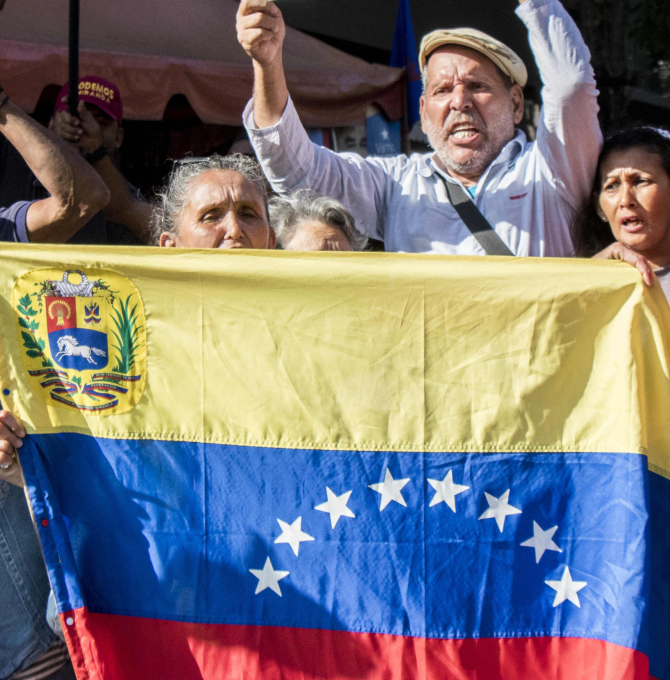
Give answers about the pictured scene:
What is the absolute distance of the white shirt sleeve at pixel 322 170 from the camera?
247 cm

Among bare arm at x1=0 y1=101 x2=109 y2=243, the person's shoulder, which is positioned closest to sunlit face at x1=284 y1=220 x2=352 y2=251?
the person's shoulder

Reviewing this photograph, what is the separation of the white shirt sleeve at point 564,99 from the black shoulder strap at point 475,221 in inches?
11.7

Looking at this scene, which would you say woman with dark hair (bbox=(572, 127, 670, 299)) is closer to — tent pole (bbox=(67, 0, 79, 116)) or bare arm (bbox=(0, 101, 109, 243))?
bare arm (bbox=(0, 101, 109, 243))

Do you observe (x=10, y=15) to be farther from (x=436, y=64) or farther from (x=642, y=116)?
(x=642, y=116)

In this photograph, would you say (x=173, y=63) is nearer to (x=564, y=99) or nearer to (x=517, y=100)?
(x=517, y=100)

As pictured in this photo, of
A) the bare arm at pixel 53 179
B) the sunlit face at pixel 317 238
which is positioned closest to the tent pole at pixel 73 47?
the bare arm at pixel 53 179

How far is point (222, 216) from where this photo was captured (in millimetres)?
2398

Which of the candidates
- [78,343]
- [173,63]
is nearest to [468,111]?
[78,343]

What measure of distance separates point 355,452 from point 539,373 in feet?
1.83

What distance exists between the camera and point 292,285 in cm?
199

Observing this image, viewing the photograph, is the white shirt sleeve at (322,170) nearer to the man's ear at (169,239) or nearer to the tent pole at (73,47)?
the man's ear at (169,239)

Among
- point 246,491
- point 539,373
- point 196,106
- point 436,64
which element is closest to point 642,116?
point 196,106

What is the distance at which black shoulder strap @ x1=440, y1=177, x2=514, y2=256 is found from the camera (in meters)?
2.51

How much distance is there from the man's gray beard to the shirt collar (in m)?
0.03
